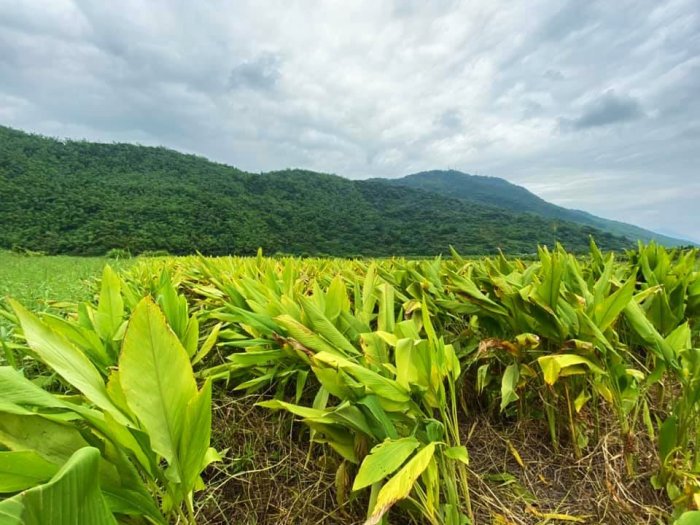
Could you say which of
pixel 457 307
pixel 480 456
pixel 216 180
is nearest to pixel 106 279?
pixel 457 307

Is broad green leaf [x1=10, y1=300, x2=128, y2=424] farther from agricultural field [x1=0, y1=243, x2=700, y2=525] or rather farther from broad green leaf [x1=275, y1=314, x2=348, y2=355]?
broad green leaf [x1=275, y1=314, x2=348, y2=355]

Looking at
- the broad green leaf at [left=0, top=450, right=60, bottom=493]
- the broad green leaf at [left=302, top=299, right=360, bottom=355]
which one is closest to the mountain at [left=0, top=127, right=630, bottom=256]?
the broad green leaf at [left=302, top=299, right=360, bottom=355]

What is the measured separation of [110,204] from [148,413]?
4014 centimetres

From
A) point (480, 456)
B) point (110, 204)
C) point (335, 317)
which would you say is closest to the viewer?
point (480, 456)

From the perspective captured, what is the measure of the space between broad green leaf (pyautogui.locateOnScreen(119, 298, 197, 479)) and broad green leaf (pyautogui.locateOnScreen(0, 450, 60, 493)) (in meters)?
0.11

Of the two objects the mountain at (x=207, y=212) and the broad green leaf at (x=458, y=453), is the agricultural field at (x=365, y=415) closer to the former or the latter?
the broad green leaf at (x=458, y=453)

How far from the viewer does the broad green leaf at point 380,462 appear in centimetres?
60

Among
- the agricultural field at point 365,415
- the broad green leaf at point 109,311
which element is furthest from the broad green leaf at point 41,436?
the broad green leaf at point 109,311

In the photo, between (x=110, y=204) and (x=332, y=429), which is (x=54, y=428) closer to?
(x=332, y=429)

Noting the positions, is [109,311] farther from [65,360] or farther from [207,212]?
[207,212]

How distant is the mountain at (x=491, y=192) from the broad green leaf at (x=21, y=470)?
334ft

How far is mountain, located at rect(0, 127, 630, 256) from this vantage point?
28.8 meters

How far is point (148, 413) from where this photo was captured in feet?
1.82

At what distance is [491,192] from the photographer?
12075cm
